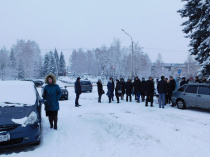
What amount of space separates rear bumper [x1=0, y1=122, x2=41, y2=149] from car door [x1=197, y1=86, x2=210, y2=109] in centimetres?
808

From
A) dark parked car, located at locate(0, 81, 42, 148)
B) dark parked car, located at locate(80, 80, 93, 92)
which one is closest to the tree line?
dark parked car, located at locate(80, 80, 93, 92)

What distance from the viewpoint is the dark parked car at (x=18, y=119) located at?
13.4ft

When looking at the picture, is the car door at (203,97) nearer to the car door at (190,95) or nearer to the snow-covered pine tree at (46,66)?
the car door at (190,95)

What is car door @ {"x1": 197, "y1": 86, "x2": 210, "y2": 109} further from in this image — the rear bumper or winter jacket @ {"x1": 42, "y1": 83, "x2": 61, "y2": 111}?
the rear bumper

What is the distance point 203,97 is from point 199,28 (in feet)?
20.5

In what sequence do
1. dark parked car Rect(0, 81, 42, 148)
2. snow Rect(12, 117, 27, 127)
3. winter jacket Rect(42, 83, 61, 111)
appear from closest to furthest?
dark parked car Rect(0, 81, 42, 148), snow Rect(12, 117, 27, 127), winter jacket Rect(42, 83, 61, 111)

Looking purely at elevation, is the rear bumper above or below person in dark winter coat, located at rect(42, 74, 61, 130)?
below

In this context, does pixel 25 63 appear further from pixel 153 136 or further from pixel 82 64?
pixel 153 136

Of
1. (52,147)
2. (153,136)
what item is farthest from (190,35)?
(52,147)

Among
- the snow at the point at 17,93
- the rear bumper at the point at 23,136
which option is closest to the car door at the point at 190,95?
the snow at the point at 17,93

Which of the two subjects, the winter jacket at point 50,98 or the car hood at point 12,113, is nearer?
the car hood at point 12,113

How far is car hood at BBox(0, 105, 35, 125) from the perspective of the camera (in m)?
4.16

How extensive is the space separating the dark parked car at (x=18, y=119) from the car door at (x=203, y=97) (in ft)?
26.3

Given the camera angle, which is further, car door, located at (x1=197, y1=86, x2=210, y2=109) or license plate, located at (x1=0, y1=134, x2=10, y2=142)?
car door, located at (x1=197, y1=86, x2=210, y2=109)
